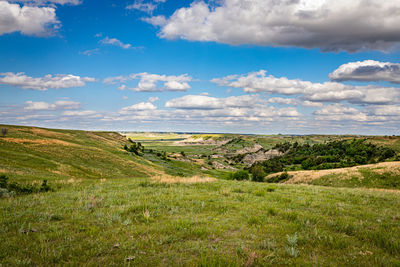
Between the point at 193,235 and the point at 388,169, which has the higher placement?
the point at 193,235

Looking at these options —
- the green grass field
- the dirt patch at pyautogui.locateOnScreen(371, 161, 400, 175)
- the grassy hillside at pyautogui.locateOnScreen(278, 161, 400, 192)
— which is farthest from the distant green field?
the dirt patch at pyautogui.locateOnScreen(371, 161, 400, 175)

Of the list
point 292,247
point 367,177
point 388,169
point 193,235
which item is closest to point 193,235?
point 193,235

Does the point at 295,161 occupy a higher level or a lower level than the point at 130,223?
lower

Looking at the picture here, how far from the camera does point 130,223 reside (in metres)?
7.33

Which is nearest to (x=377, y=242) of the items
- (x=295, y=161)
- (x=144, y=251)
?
(x=144, y=251)

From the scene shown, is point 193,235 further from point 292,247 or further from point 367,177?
point 367,177

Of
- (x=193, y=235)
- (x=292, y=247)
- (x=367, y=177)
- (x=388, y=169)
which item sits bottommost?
(x=367, y=177)

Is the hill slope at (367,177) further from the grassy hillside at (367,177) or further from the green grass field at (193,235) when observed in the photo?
the green grass field at (193,235)

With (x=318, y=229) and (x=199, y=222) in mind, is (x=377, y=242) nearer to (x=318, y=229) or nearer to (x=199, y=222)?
(x=318, y=229)

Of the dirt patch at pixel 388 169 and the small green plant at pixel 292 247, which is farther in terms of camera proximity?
the dirt patch at pixel 388 169

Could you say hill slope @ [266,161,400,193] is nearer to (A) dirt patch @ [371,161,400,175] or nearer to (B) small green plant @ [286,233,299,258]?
(A) dirt patch @ [371,161,400,175]

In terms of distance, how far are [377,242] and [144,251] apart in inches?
246

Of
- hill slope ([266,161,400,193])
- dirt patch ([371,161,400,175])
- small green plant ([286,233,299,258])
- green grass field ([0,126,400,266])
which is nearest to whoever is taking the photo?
green grass field ([0,126,400,266])

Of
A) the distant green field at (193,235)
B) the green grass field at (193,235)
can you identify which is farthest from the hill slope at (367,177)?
the distant green field at (193,235)
